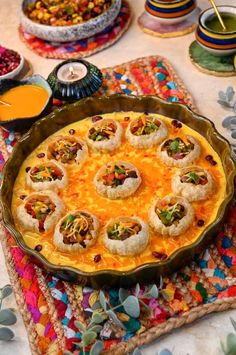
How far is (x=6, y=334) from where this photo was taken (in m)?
1.84

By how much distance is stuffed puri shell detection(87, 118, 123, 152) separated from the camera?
2318mm

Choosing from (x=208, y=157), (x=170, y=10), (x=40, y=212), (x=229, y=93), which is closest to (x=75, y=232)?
(x=40, y=212)

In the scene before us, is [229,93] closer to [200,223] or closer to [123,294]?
[200,223]

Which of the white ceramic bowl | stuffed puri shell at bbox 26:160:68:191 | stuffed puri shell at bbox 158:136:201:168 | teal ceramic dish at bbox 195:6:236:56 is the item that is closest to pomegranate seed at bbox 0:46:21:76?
the white ceramic bowl

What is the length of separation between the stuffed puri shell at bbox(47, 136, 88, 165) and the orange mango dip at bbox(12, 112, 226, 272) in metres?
0.03

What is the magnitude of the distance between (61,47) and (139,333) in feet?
5.84

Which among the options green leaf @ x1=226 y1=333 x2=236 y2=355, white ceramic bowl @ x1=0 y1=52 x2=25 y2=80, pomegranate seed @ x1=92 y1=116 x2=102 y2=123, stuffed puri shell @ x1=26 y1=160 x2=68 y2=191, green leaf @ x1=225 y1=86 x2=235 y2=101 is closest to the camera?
green leaf @ x1=226 y1=333 x2=236 y2=355

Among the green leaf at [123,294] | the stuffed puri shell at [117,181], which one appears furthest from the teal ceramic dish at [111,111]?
the stuffed puri shell at [117,181]

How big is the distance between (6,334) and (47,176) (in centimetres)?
64

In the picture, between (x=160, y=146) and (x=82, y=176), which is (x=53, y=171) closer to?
(x=82, y=176)

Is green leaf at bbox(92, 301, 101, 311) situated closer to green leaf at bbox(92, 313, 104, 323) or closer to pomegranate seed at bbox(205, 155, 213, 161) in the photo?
green leaf at bbox(92, 313, 104, 323)

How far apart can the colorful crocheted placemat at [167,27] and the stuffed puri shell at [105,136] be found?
91cm

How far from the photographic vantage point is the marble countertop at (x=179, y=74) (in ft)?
5.99

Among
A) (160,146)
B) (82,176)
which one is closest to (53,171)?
(82,176)
